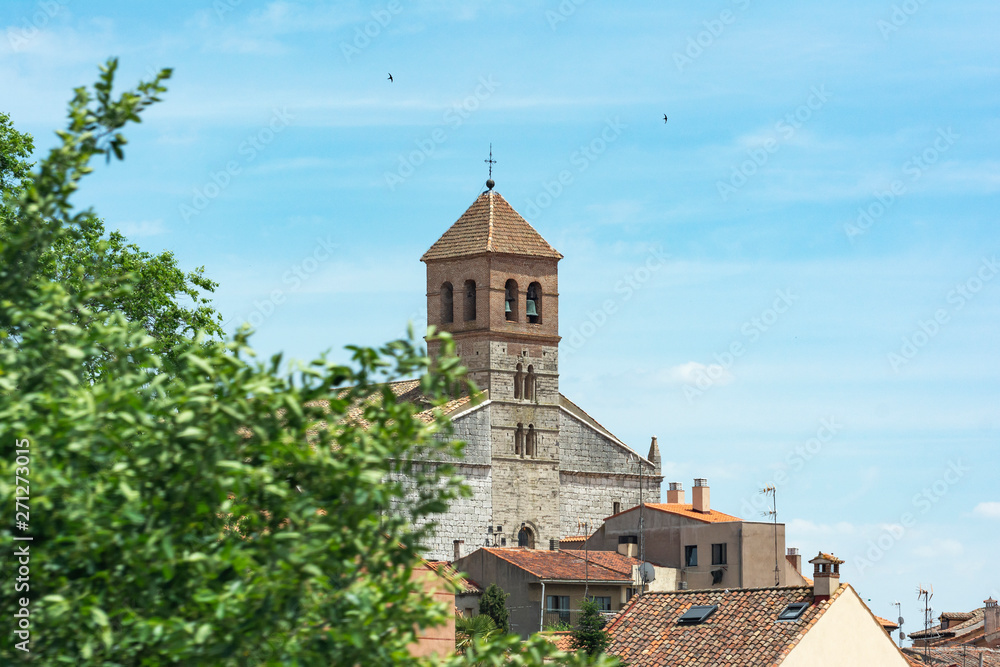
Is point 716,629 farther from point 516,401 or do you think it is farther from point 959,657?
point 516,401

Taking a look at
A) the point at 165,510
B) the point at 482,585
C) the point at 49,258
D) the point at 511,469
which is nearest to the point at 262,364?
the point at 165,510

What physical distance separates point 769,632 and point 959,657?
62.7 ft

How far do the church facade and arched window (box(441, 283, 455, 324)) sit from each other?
0.16 ft

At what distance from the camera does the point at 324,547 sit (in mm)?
8531

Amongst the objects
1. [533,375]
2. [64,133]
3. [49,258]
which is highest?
A: [533,375]

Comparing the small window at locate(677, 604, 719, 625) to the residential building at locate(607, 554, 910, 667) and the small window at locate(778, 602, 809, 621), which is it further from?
the small window at locate(778, 602, 809, 621)

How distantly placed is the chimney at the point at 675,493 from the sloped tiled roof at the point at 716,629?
138 ft

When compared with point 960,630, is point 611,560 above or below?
above

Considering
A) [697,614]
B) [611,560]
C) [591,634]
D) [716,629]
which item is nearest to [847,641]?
[716,629]

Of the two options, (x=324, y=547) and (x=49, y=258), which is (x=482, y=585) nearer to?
(x=49, y=258)

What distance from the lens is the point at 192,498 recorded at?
28.3 feet

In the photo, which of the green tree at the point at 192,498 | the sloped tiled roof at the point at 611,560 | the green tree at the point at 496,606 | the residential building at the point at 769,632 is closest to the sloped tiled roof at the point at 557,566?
the sloped tiled roof at the point at 611,560

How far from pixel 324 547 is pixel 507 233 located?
67.8 metres

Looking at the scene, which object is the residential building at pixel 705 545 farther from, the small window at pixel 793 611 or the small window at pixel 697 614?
the small window at pixel 793 611
